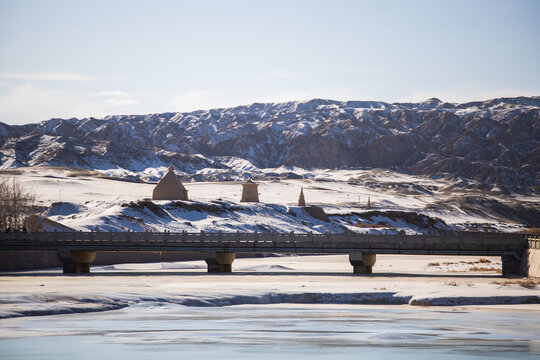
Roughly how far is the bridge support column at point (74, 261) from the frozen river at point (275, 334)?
1391 inches

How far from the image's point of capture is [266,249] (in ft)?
265

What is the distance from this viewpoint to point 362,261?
79.3m

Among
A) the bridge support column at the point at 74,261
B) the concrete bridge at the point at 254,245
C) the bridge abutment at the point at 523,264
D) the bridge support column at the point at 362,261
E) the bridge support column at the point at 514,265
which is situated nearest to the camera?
the bridge abutment at the point at 523,264

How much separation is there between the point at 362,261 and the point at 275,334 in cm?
4593

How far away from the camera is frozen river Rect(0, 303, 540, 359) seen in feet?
96.0

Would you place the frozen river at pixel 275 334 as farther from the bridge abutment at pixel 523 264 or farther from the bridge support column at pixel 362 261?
the bridge support column at pixel 362 261

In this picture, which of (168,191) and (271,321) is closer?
(271,321)

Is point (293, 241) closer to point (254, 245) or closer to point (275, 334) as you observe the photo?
point (254, 245)

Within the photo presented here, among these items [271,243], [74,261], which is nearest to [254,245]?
[271,243]

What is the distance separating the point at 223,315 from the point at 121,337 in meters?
9.61

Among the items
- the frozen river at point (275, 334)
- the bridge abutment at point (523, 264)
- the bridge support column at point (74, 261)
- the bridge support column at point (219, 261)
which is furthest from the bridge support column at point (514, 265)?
the bridge support column at point (74, 261)

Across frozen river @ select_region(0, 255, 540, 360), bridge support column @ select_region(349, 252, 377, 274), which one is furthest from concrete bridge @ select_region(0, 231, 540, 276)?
frozen river @ select_region(0, 255, 540, 360)

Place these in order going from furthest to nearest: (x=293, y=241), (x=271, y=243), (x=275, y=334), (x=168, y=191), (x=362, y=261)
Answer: (x=168, y=191), (x=271, y=243), (x=293, y=241), (x=362, y=261), (x=275, y=334)

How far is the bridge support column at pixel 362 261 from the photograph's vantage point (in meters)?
79.3
